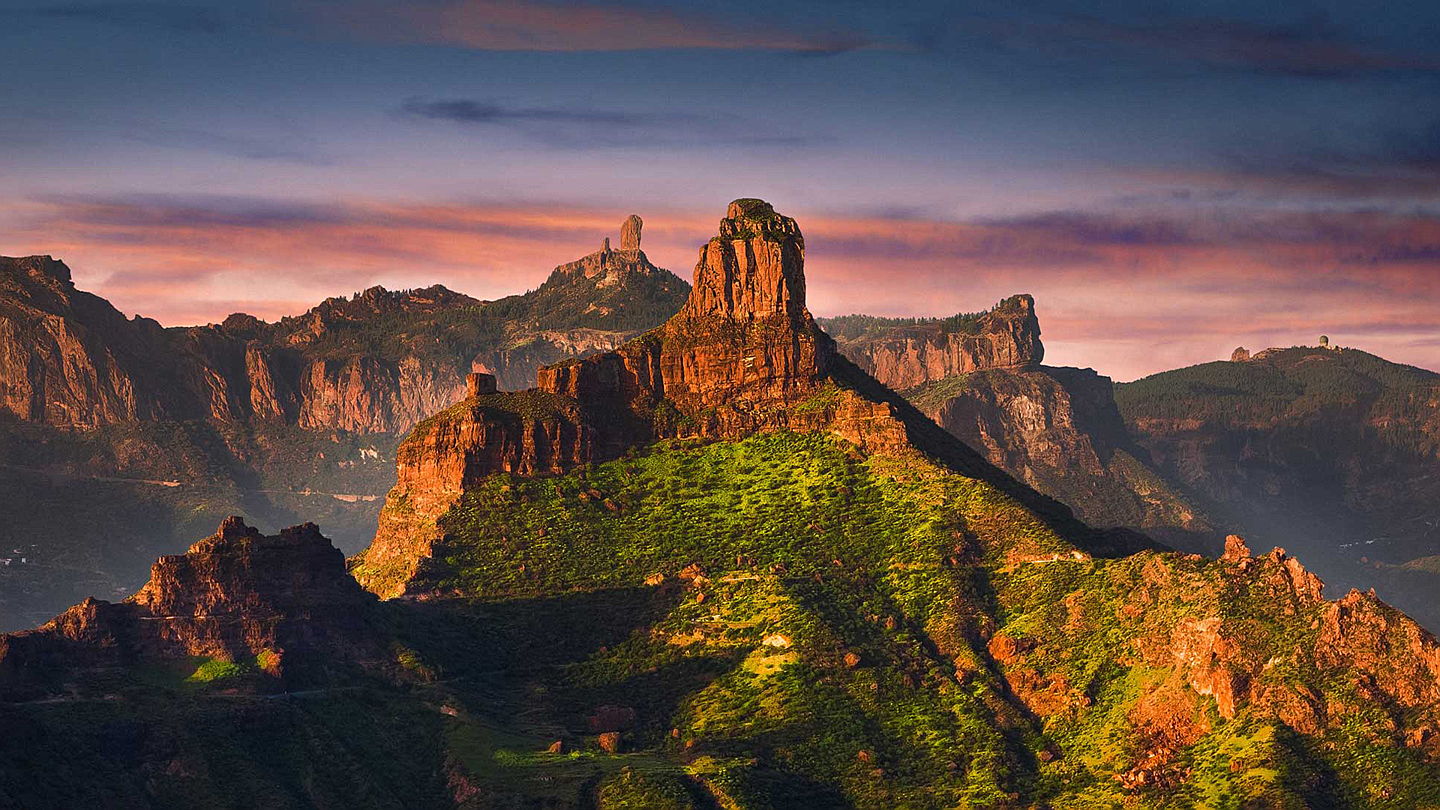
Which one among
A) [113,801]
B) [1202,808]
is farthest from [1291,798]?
[113,801]

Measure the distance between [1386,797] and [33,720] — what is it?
129495mm

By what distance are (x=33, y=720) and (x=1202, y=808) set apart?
113152 mm

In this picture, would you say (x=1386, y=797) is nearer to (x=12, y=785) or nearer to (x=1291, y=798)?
(x=1291, y=798)

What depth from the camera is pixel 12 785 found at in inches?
7402

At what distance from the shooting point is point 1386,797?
19500 centimetres

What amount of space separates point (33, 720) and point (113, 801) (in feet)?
38.3

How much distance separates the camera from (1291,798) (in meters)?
195

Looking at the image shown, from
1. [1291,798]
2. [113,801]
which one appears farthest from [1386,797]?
[113,801]

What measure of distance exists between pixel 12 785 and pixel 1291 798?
389ft

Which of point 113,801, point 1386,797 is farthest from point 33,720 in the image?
point 1386,797

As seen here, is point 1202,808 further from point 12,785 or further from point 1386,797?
point 12,785

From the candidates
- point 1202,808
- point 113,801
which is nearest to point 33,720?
point 113,801

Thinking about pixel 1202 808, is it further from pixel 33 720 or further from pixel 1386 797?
pixel 33 720

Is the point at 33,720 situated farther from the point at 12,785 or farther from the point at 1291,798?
the point at 1291,798
